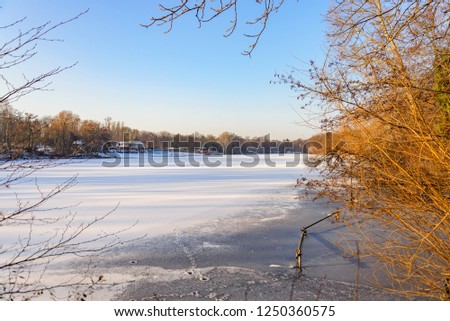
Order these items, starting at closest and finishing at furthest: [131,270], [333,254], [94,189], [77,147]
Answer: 1. [77,147]
2. [131,270]
3. [333,254]
4. [94,189]

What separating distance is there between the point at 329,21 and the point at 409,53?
83 centimetres

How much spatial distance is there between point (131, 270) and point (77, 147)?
124 inches

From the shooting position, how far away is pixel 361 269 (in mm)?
5133

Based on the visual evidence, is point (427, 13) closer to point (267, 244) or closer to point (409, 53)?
point (409, 53)

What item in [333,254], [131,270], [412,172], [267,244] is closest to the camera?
[412,172]

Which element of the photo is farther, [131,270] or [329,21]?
[131,270]

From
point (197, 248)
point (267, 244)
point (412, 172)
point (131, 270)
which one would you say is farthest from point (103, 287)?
point (412, 172)

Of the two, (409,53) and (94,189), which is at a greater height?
(409,53)

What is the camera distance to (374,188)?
8.62ft
